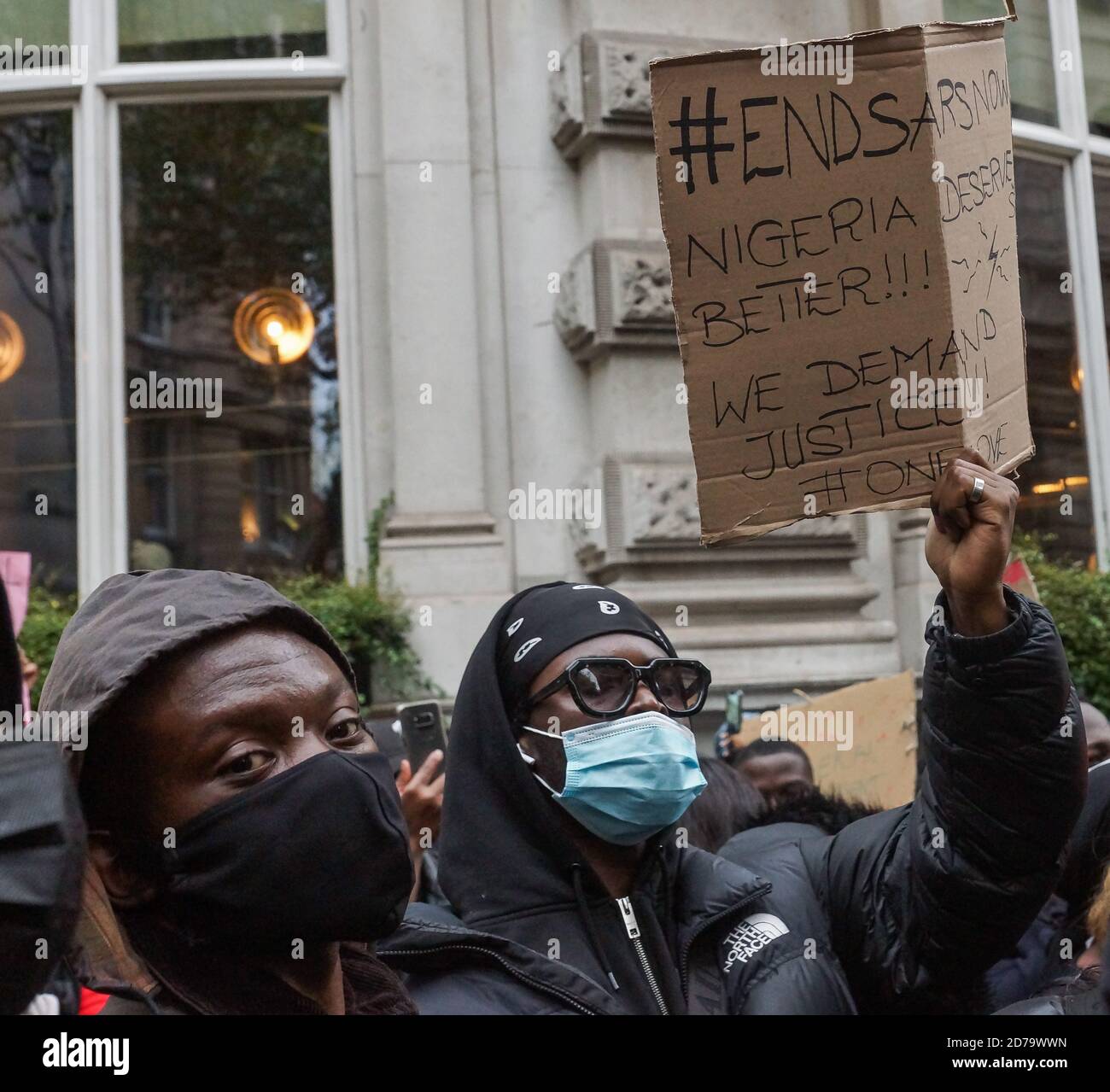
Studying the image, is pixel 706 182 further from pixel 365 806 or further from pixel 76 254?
pixel 76 254

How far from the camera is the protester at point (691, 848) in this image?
8.06 ft

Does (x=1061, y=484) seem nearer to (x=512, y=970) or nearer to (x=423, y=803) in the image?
(x=423, y=803)

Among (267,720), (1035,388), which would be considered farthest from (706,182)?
(1035,388)

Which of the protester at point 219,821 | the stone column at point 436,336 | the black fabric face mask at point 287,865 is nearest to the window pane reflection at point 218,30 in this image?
the stone column at point 436,336

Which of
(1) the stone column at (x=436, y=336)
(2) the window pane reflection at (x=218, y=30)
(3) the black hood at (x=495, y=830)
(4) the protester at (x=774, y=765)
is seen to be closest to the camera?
(3) the black hood at (x=495, y=830)

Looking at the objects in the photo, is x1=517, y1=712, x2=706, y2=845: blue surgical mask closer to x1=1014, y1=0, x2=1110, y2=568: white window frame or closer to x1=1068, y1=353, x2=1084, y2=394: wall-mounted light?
x1=1014, y1=0, x2=1110, y2=568: white window frame

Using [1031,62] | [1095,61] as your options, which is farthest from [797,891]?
[1095,61]

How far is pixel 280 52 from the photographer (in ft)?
24.8

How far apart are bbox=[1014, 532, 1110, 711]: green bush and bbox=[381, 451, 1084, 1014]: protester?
4.84 metres

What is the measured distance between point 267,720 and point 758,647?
499 cm

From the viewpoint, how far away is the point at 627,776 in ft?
9.08

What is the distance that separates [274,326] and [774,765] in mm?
3844

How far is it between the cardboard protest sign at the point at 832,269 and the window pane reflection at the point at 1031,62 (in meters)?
6.70

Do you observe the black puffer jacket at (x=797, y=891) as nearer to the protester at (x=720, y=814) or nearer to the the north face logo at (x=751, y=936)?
the the north face logo at (x=751, y=936)
